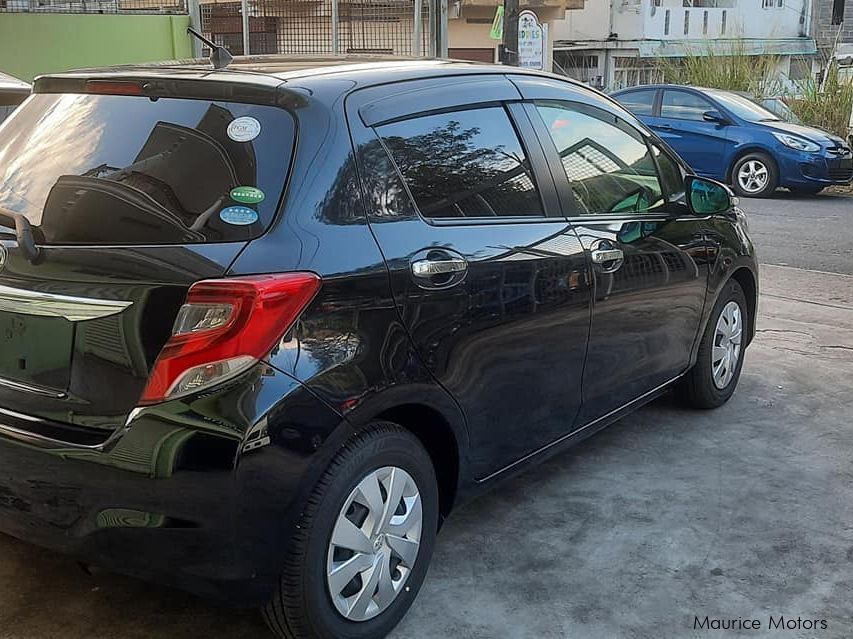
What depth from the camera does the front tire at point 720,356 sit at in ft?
15.7

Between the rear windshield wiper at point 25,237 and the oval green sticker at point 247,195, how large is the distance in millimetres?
573

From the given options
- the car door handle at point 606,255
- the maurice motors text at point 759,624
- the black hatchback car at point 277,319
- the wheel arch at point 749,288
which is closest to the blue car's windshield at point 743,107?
the wheel arch at point 749,288

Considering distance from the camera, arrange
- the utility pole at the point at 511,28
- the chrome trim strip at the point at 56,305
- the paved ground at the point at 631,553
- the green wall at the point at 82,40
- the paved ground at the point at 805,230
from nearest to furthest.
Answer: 1. the chrome trim strip at the point at 56,305
2. the paved ground at the point at 631,553
3. the paved ground at the point at 805,230
4. the green wall at the point at 82,40
5. the utility pole at the point at 511,28

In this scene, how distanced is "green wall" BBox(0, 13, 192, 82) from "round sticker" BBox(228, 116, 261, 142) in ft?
33.4

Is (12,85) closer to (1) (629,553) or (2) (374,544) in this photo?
(2) (374,544)

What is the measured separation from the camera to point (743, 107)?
542 inches

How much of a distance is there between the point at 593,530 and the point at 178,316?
195 cm

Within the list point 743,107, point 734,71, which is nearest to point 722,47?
point 734,71

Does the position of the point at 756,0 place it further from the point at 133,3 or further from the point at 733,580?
the point at 733,580

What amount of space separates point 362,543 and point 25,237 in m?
1.27

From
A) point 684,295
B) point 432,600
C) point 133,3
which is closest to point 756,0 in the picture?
point 133,3

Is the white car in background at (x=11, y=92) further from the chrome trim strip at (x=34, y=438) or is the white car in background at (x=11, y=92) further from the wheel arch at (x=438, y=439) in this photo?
the wheel arch at (x=438, y=439)

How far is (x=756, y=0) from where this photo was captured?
27500mm

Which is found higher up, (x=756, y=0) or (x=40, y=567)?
(x=756, y=0)
